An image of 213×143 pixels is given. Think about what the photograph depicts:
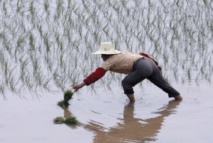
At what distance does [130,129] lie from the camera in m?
5.09

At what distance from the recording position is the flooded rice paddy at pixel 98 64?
508 cm

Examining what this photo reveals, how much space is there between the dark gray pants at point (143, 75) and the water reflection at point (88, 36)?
1.99 feet

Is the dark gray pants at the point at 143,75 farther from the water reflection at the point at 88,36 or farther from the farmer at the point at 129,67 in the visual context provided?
the water reflection at the point at 88,36

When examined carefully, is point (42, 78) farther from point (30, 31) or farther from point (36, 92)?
point (30, 31)

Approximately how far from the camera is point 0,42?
7.71m

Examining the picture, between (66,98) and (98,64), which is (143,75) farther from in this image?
(98,64)

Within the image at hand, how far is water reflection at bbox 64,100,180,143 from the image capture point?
4.79m

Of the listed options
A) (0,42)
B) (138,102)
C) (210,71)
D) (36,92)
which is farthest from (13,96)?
(210,71)

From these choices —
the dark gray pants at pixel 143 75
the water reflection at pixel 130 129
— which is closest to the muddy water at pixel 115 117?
the water reflection at pixel 130 129

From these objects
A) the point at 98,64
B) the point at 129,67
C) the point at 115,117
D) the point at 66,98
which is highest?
the point at 129,67

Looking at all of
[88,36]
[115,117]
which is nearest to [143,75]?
[115,117]

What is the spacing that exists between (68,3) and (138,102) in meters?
3.60

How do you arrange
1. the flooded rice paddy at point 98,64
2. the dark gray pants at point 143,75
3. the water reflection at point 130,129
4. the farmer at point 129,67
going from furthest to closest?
the dark gray pants at point 143,75 → the farmer at point 129,67 → the flooded rice paddy at point 98,64 → the water reflection at point 130,129

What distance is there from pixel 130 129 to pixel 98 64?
2203mm
